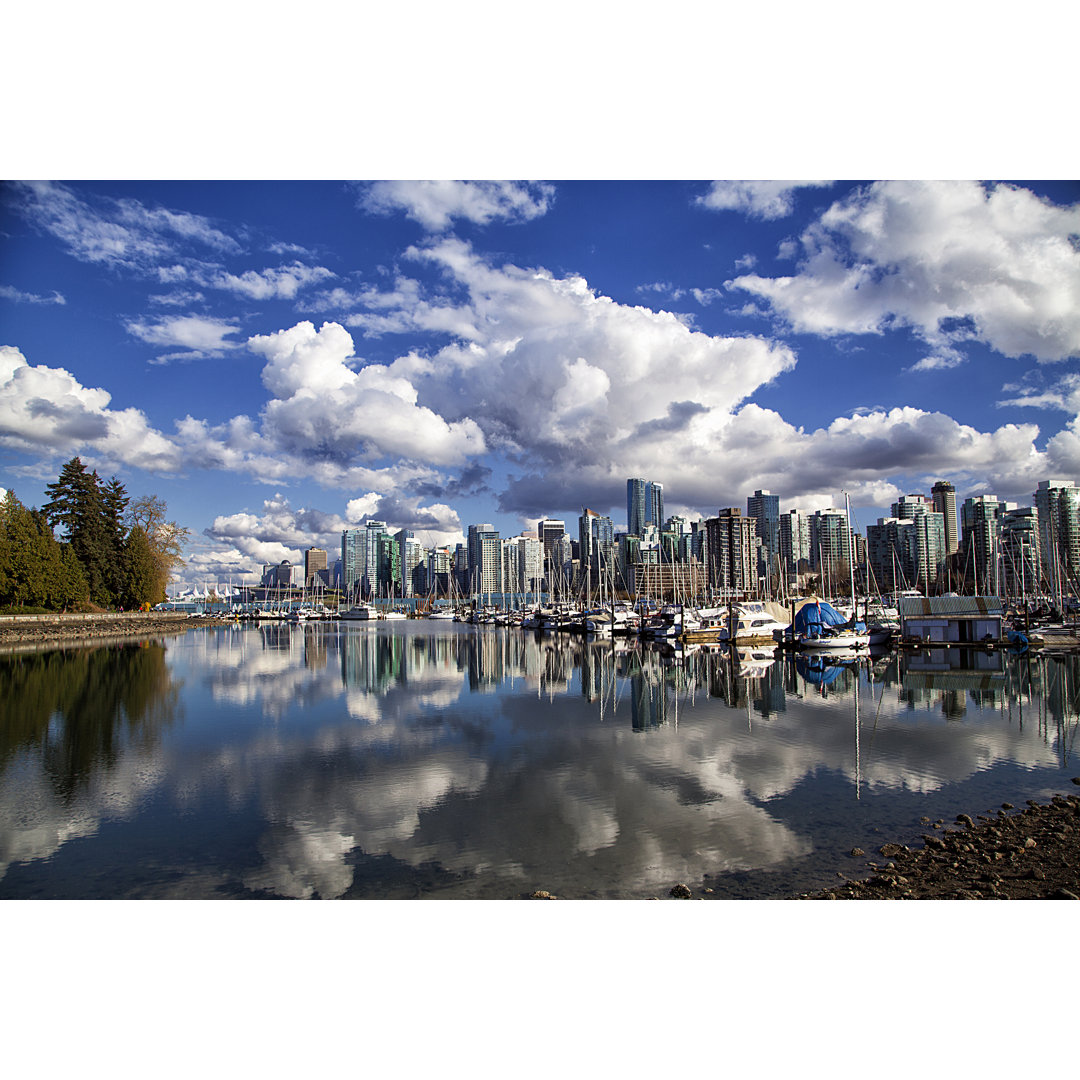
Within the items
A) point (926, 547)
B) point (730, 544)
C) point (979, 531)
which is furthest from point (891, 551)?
point (730, 544)

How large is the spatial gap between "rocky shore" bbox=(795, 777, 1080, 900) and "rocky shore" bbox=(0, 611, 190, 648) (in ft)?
151

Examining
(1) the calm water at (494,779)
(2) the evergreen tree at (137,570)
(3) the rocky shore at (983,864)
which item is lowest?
(1) the calm water at (494,779)

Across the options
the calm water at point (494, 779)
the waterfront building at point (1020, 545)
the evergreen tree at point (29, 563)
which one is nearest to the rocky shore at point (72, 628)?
the evergreen tree at point (29, 563)

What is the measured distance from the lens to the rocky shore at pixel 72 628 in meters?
40.1

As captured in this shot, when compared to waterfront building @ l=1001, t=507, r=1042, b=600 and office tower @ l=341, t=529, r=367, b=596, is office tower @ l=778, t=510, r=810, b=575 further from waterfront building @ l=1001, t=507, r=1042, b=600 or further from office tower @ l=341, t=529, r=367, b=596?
office tower @ l=341, t=529, r=367, b=596

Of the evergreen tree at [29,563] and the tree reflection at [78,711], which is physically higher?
the evergreen tree at [29,563]

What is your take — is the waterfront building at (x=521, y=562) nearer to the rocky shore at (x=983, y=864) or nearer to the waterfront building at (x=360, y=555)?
the waterfront building at (x=360, y=555)

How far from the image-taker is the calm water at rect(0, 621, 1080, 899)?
26.6ft

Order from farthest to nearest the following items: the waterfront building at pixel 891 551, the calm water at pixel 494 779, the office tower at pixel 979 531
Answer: the waterfront building at pixel 891 551
the office tower at pixel 979 531
the calm water at pixel 494 779

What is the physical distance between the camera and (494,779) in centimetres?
1231

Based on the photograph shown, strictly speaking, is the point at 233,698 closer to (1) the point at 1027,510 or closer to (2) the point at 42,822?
(2) the point at 42,822

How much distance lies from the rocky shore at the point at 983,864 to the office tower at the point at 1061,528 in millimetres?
54922

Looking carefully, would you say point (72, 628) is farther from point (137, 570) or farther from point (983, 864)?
point (983, 864)

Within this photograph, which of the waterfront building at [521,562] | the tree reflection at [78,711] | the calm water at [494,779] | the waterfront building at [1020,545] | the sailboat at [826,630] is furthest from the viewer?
the waterfront building at [521,562]
